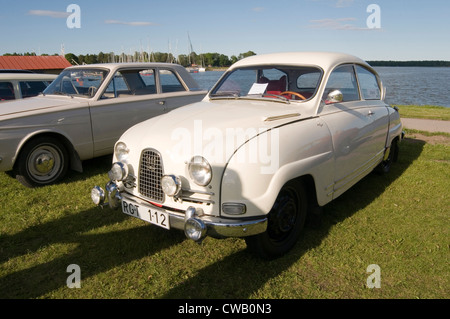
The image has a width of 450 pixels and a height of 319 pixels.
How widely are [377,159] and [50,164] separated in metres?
5.11

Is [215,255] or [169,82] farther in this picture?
[169,82]

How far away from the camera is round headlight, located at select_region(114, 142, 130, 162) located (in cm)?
347

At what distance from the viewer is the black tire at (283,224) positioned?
318 centimetres

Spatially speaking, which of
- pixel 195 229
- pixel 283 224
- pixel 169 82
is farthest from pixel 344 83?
pixel 169 82

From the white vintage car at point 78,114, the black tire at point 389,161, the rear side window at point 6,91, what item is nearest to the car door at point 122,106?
the white vintage car at point 78,114

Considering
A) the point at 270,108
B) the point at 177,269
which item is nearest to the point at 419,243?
the point at 270,108

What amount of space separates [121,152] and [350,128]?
2.62 meters

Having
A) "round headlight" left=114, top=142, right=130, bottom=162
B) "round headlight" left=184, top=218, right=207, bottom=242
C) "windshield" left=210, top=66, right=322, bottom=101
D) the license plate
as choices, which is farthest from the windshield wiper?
"round headlight" left=184, top=218, right=207, bottom=242

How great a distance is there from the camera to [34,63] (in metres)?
25.7

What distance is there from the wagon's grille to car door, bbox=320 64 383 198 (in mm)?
1862

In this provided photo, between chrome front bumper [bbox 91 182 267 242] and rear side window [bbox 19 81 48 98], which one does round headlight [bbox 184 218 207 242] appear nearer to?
chrome front bumper [bbox 91 182 267 242]

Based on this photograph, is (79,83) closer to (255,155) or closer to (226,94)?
(226,94)
